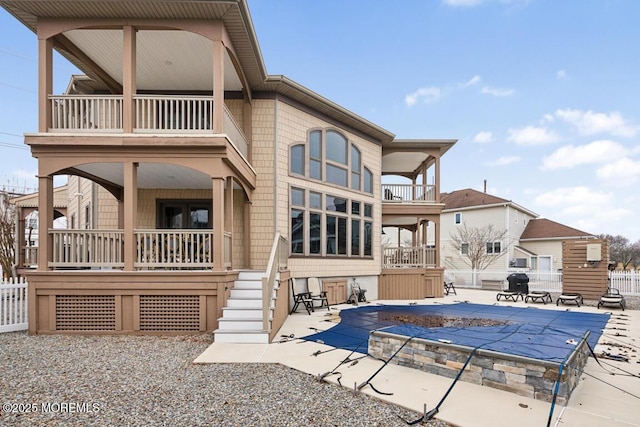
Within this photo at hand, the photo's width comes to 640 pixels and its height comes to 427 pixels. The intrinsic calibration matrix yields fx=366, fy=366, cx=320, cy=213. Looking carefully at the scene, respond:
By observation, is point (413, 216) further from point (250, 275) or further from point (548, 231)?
point (548, 231)

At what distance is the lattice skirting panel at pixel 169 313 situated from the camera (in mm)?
7281

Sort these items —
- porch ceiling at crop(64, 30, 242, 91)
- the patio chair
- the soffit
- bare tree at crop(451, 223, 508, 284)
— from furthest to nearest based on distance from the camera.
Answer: bare tree at crop(451, 223, 508, 284), the patio chair, porch ceiling at crop(64, 30, 242, 91), the soffit

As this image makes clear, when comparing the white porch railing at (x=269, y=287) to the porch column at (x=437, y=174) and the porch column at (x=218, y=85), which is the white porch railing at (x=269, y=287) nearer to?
the porch column at (x=218, y=85)

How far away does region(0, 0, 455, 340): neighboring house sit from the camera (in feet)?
23.8

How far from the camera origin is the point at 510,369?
409cm

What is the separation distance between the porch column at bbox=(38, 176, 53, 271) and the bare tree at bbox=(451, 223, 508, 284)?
21.7 metres

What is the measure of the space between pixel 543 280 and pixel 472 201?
8.99 meters

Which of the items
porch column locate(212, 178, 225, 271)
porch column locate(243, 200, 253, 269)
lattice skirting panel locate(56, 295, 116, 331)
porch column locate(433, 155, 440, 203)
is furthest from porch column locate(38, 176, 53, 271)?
porch column locate(433, 155, 440, 203)

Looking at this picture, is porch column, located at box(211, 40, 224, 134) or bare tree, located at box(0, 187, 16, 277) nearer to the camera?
porch column, located at box(211, 40, 224, 134)

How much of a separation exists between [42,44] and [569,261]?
16697mm

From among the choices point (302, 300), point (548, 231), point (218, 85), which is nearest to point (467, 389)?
point (302, 300)

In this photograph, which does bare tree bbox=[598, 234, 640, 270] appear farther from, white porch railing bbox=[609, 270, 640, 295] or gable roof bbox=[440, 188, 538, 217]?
white porch railing bbox=[609, 270, 640, 295]

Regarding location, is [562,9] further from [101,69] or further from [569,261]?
[101,69]

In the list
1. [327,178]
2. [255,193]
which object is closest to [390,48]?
[327,178]
